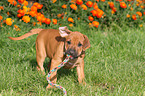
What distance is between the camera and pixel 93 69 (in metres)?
3.64

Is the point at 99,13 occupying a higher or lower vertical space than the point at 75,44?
higher

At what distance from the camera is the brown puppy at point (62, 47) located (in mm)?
2976

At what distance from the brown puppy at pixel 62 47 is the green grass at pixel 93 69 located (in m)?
0.22

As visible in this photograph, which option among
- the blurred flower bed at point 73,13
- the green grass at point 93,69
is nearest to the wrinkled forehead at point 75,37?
the green grass at point 93,69

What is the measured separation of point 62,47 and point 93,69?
2.71 ft

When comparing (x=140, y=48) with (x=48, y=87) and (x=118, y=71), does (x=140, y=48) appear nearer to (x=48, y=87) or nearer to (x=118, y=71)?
(x=118, y=71)

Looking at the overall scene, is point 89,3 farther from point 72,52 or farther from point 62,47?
point 72,52

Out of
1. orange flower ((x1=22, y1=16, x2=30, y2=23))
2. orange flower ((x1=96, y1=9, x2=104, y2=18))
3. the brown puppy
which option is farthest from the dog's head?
orange flower ((x1=96, y1=9, x2=104, y2=18))

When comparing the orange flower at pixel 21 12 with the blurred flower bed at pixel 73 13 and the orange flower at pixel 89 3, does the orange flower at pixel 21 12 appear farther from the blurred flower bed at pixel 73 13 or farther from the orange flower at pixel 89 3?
the orange flower at pixel 89 3

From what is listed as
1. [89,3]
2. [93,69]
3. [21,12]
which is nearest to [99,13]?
[89,3]

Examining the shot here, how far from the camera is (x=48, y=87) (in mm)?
3080

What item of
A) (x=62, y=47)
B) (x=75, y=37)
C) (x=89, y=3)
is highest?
(x=89, y=3)

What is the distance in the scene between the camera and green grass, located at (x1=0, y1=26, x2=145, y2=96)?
9.86ft

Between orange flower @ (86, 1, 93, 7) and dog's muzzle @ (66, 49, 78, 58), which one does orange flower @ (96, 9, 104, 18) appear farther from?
dog's muzzle @ (66, 49, 78, 58)
